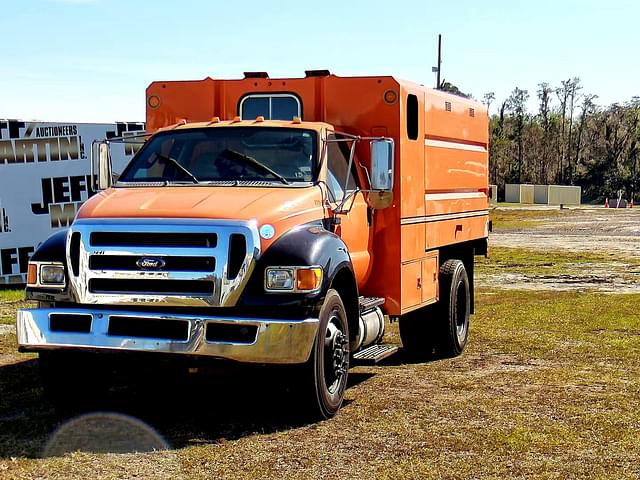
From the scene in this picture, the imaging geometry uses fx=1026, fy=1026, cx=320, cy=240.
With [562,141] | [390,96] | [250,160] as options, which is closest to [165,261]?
[250,160]

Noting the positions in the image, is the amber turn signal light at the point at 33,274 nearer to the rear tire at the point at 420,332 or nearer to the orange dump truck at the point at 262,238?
the orange dump truck at the point at 262,238

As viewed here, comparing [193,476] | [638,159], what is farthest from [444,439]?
[638,159]

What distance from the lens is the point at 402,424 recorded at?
7.46m

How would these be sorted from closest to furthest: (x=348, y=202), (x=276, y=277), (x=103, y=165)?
1. (x=276, y=277)
2. (x=348, y=202)
3. (x=103, y=165)

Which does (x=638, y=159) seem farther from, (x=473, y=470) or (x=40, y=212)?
(x=473, y=470)

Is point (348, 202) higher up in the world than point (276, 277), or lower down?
higher up

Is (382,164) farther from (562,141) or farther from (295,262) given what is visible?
(562,141)

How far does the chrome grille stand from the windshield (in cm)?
106

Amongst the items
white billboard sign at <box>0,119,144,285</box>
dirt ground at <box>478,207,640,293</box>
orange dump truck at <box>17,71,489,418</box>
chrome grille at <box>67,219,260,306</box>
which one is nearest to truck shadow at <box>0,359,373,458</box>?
orange dump truck at <box>17,71,489,418</box>

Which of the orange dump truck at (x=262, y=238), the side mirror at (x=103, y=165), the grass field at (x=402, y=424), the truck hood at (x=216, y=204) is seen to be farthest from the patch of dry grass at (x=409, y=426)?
the side mirror at (x=103, y=165)

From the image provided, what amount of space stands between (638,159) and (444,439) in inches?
4270

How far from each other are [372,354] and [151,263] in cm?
264

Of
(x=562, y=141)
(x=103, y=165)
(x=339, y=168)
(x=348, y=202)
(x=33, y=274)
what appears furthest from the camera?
(x=562, y=141)

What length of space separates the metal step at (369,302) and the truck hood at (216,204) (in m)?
1.11
